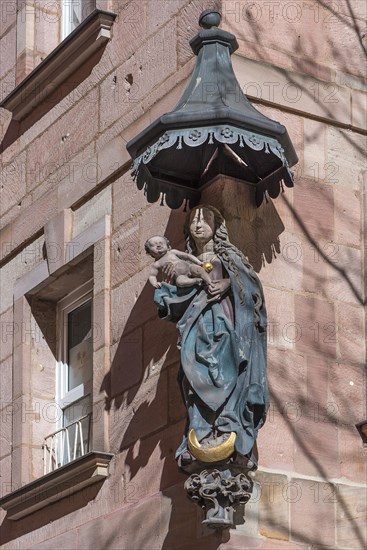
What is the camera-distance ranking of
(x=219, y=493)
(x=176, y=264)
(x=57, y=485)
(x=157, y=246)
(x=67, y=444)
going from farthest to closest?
(x=67, y=444) → (x=57, y=485) → (x=157, y=246) → (x=176, y=264) → (x=219, y=493)

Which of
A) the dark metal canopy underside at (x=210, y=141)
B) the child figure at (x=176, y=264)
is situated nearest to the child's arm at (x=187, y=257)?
the child figure at (x=176, y=264)

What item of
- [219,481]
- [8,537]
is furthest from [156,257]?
[8,537]

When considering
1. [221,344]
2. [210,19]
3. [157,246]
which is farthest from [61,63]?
[221,344]

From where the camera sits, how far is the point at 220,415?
10.5 m

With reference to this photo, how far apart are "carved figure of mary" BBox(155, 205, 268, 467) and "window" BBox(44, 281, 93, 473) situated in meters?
2.22

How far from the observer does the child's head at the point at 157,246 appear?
36.5 ft

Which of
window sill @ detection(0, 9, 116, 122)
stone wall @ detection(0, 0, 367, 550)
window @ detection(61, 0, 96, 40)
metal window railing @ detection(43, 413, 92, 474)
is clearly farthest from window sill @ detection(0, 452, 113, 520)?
window @ detection(61, 0, 96, 40)

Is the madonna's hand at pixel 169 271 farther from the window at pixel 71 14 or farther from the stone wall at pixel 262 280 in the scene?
the window at pixel 71 14

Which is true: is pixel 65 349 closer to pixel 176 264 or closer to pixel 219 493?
pixel 176 264

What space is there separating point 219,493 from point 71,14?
5.44m

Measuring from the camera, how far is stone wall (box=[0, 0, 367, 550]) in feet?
36.5

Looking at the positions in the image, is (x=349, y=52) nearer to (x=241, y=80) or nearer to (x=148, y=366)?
(x=241, y=80)

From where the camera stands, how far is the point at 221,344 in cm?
1070

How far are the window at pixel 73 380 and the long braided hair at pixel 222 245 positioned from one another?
2.10 m
